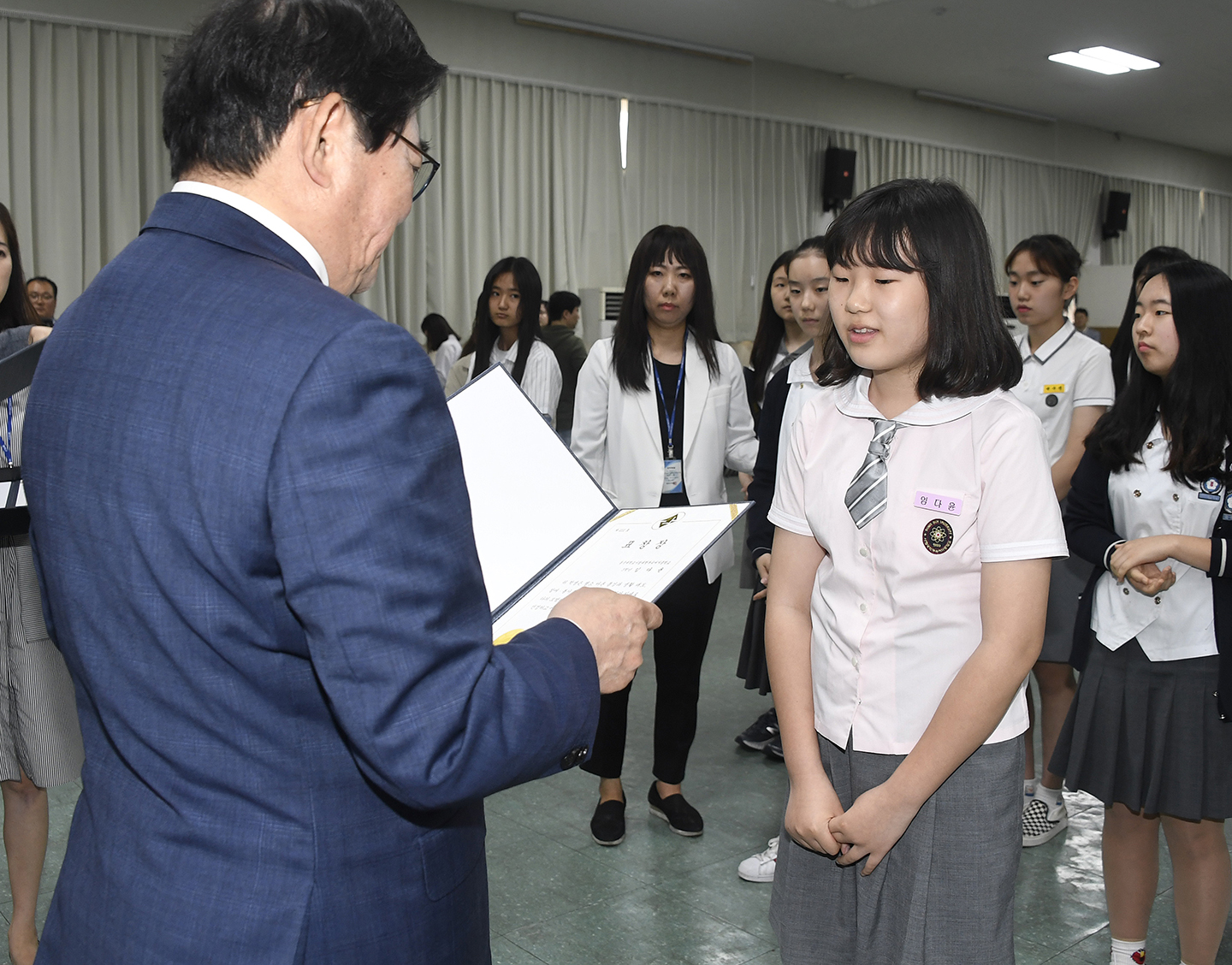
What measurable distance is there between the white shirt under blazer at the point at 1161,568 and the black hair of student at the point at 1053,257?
1.28 m

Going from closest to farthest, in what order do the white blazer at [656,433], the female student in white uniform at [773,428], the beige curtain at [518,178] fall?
the female student in white uniform at [773,428]
the white blazer at [656,433]
the beige curtain at [518,178]

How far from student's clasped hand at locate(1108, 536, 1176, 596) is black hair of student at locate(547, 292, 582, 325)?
7.09 m

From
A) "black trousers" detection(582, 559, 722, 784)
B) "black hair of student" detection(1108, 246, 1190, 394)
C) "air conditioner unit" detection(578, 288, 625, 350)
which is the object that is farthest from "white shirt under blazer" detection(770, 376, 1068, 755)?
"air conditioner unit" detection(578, 288, 625, 350)

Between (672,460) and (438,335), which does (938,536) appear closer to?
(672,460)

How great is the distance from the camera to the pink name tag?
1380 millimetres

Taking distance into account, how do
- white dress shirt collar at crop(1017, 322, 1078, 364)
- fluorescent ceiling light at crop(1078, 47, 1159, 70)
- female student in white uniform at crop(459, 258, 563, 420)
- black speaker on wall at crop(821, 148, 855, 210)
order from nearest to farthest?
white dress shirt collar at crop(1017, 322, 1078, 364), female student in white uniform at crop(459, 258, 563, 420), fluorescent ceiling light at crop(1078, 47, 1159, 70), black speaker on wall at crop(821, 148, 855, 210)

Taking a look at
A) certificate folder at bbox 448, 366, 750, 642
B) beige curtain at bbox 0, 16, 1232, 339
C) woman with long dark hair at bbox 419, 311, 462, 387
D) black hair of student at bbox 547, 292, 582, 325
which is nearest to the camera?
certificate folder at bbox 448, 366, 750, 642

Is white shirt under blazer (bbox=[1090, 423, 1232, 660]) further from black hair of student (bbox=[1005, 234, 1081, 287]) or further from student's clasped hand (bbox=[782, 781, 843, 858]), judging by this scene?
black hair of student (bbox=[1005, 234, 1081, 287])

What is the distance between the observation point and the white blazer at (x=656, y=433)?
294cm

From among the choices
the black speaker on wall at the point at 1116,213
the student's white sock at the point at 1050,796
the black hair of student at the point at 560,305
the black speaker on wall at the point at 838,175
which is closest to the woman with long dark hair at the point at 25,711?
the student's white sock at the point at 1050,796

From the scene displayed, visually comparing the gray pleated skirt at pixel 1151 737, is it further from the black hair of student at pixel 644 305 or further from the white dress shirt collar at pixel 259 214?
the white dress shirt collar at pixel 259 214

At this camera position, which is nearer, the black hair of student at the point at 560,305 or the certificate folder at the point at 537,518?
the certificate folder at the point at 537,518

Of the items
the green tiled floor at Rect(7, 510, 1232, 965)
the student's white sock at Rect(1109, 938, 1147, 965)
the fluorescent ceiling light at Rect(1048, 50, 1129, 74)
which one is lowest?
the green tiled floor at Rect(7, 510, 1232, 965)

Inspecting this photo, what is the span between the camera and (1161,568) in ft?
6.64
